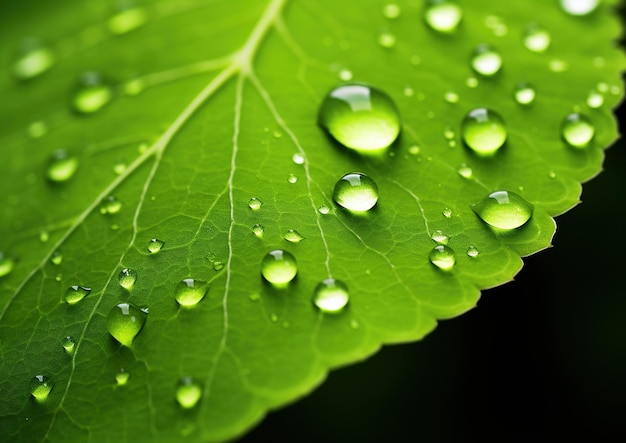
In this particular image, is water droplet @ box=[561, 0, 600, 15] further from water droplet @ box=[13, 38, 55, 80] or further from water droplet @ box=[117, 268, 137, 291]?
water droplet @ box=[13, 38, 55, 80]

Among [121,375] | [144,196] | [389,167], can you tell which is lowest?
[121,375]

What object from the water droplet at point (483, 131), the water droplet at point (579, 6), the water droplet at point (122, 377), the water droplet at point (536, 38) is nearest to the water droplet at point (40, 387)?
the water droplet at point (122, 377)

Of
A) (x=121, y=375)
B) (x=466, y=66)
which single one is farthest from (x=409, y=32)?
(x=121, y=375)

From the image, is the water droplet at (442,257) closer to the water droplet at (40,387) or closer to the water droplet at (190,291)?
the water droplet at (190,291)

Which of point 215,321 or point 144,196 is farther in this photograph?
point 144,196

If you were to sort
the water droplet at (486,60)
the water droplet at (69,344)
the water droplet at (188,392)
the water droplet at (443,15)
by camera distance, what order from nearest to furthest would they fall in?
the water droplet at (188,392) → the water droplet at (69,344) → the water droplet at (486,60) → the water droplet at (443,15)

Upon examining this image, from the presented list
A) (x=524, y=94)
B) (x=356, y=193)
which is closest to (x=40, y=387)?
(x=356, y=193)

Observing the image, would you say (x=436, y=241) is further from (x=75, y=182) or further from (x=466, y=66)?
(x=75, y=182)
